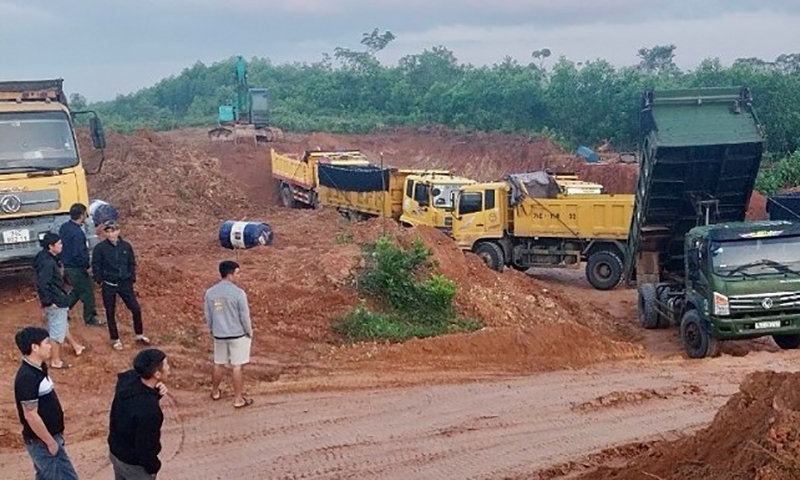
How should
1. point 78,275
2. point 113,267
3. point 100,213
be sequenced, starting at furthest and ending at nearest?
point 100,213
point 78,275
point 113,267

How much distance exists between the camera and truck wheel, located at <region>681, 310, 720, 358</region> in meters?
13.1

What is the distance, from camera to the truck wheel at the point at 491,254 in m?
20.7

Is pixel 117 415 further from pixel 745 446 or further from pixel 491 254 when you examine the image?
pixel 491 254

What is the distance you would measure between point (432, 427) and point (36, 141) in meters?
7.47

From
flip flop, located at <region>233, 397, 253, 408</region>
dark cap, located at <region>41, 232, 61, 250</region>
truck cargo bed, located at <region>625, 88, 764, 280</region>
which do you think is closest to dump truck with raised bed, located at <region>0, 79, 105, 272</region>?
dark cap, located at <region>41, 232, 61, 250</region>

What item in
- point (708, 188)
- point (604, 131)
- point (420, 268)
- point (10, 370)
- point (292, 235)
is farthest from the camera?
point (604, 131)

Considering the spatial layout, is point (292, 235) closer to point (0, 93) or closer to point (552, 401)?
point (0, 93)

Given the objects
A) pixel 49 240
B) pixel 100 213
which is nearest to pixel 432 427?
pixel 49 240

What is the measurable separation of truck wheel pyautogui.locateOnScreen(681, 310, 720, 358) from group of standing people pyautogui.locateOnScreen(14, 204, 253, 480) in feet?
22.4

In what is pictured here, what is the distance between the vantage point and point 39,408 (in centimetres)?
615

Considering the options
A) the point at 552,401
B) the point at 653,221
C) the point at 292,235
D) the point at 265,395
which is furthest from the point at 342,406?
the point at 292,235

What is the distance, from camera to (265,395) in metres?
10.2

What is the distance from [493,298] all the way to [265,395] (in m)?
5.48

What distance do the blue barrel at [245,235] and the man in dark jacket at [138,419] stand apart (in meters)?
12.9
